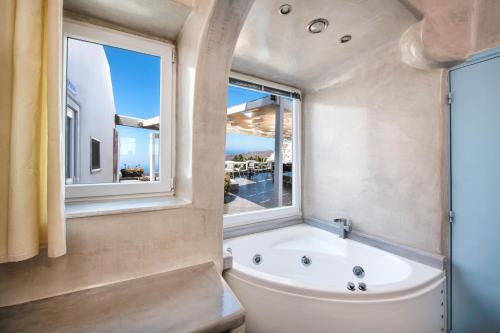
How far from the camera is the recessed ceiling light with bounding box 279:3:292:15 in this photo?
4.65 feet

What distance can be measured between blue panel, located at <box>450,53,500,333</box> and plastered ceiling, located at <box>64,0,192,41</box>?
197cm

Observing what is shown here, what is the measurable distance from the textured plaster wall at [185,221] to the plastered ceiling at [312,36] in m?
0.51

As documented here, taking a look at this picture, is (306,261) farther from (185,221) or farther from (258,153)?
(258,153)

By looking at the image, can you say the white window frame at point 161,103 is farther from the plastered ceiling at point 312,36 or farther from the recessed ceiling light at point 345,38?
the recessed ceiling light at point 345,38

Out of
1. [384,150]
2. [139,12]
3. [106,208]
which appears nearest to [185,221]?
[106,208]

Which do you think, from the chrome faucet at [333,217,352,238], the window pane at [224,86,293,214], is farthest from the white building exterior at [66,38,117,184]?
the chrome faucet at [333,217,352,238]

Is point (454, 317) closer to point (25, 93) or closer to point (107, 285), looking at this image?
point (107, 285)

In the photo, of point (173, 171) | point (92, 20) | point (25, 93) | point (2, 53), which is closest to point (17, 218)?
point (25, 93)

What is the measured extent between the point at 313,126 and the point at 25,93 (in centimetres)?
251

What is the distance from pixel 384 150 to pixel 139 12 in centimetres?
217

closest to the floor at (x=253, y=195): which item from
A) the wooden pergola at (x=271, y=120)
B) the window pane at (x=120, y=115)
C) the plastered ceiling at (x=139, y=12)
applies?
the wooden pergola at (x=271, y=120)

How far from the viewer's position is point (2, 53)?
75cm

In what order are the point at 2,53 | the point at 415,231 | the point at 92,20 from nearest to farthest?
the point at 2,53 < the point at 92,20 < the point at 415,231

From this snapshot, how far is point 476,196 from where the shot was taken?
144 centimetres
